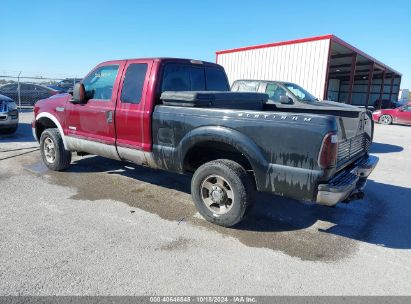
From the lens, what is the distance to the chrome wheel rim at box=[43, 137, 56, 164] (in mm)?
5777

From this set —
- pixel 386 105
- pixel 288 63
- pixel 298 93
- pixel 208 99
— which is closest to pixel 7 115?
pixel 208 99

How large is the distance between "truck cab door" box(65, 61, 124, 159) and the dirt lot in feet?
2.20

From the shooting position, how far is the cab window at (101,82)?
4.84m

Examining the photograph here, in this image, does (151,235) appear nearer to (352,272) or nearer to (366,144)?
(352,272)

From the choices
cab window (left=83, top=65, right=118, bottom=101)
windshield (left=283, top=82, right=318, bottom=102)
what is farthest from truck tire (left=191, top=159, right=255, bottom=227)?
windshield (left=283, top=82, right=318, bottom=102)

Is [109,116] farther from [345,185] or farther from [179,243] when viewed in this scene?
[345,185]

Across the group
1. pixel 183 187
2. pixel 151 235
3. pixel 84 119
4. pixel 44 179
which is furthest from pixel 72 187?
pixel 151 235

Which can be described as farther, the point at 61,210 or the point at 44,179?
the point at 44,179

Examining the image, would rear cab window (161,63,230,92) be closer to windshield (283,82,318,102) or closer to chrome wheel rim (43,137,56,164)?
chrome wheel rim (43,137,56,164)

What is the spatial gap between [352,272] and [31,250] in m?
Answer: 3.12

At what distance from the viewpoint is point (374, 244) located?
137 inches

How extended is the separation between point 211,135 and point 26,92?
18610 millimetres

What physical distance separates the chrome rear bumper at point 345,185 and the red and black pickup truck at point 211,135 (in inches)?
0.4

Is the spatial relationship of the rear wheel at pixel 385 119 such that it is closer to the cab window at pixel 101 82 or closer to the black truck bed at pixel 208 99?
the black truck bed at pixel 208 99
